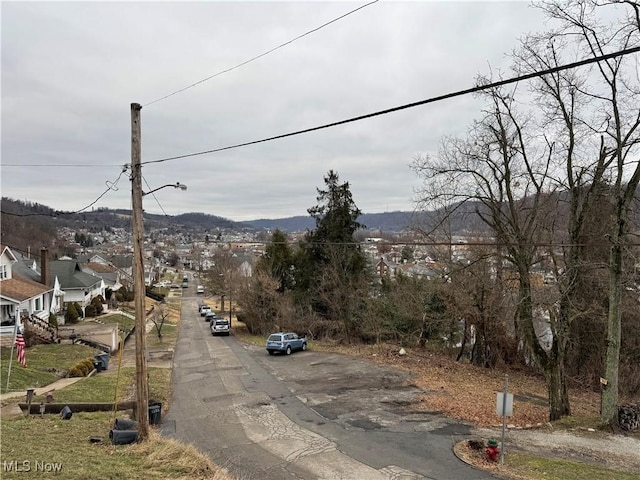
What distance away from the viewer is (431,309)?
30.2 m

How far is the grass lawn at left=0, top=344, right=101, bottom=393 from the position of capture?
18391 millimetres

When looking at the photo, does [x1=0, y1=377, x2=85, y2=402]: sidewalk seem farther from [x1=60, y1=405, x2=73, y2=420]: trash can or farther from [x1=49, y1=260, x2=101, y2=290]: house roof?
[x1=49, y1=260, x2=101, y2=290]: house roof

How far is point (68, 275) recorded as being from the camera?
49938 millimetres

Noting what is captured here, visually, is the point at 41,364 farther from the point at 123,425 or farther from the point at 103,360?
the point at 123,425

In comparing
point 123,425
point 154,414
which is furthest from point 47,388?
point 123,425

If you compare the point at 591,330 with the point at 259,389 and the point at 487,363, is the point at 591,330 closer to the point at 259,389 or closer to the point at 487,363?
the point at 487,363

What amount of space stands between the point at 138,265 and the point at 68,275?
4594 centimetres

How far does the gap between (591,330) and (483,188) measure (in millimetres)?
12273

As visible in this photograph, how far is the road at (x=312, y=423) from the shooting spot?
10.9m

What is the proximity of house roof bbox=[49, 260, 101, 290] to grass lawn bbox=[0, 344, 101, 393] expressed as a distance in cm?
2333

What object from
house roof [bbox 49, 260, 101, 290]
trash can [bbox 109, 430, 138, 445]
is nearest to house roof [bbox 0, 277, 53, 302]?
house roof [bbox 49, 260, 101, 290]

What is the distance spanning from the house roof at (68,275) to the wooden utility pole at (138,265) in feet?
142

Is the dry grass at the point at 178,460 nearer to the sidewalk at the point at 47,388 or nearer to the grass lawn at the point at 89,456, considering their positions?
the grass lawn at the point at 89,456

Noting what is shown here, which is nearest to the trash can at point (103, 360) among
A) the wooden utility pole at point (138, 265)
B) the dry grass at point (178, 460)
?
the wooden utility pole at point (138, 265)
